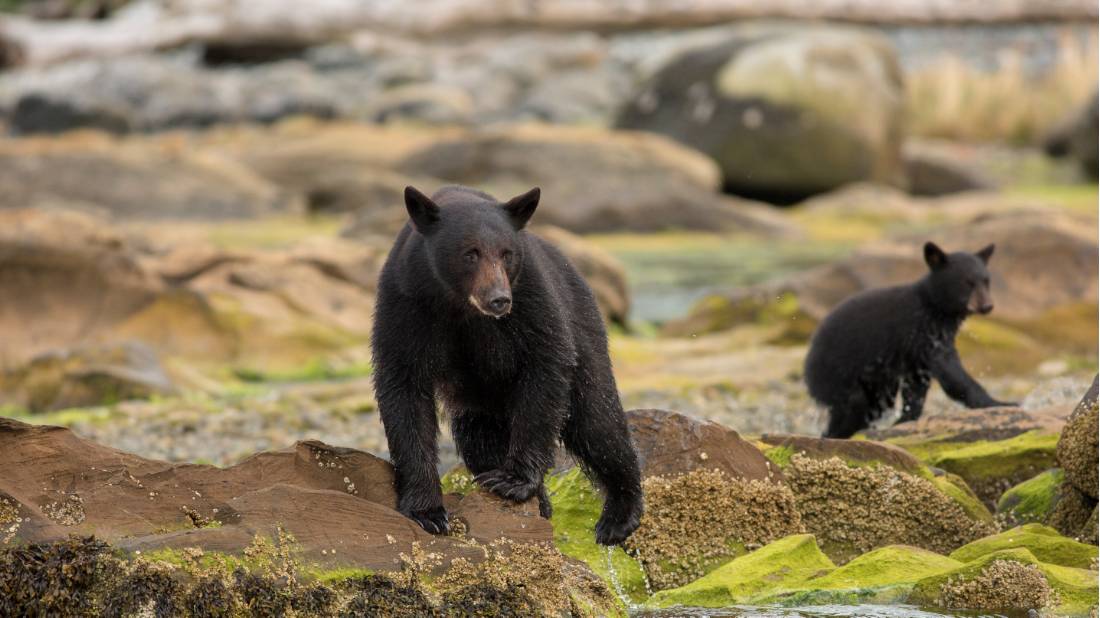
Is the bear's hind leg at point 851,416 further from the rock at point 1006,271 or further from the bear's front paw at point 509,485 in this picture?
the bear's front paw at point 509,485

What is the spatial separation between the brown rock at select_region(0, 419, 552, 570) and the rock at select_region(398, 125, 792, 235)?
18.0 metres

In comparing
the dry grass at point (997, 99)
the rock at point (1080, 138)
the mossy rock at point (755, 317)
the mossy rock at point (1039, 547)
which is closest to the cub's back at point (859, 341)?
the mossy rock at point (1039, 547)

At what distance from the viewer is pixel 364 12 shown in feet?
153

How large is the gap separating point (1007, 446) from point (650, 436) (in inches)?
92.7

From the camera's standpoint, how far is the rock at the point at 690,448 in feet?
22.9

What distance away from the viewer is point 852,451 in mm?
7418

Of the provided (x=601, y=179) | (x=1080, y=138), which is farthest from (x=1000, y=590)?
(x=1080, y=138)

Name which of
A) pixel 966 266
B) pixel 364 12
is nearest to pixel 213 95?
pixel 364 12

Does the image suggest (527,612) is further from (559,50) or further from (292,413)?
(559,50)

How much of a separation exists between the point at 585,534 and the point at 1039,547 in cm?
197

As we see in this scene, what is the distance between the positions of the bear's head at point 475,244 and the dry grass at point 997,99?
2923cm

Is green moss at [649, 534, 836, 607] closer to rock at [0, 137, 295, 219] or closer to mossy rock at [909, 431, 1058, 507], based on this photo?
mossy rock at [909, 431, 1058, 507]

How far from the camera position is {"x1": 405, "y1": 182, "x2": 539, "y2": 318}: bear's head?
541cm

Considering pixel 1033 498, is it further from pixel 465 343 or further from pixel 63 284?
pixel 63 284
